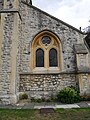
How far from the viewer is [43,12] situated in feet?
41.6

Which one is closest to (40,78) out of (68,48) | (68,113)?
(68,48)

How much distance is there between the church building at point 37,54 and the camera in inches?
403

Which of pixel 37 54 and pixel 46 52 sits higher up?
pixel 46 52

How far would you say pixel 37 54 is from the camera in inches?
495

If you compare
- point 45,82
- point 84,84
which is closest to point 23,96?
point 45,82

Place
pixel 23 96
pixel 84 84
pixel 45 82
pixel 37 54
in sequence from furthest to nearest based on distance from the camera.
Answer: pixel 37 54
pixel 45 82
pixel 23 96
pixel 84 84

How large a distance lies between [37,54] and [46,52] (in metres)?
0.71

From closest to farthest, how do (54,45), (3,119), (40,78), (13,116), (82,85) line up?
1. (3,119)
2. (13,116)
3. (82,85)
4. (40,78)
5. (54,45)

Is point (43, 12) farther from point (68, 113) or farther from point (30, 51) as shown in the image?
point (68, 113)

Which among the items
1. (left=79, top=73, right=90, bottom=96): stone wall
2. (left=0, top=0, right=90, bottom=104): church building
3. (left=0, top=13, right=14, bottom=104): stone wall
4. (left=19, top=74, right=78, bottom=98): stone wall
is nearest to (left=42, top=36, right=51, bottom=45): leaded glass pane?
(left=0, top=0, right=90, bottom=104): church building

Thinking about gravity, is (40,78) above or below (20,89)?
above

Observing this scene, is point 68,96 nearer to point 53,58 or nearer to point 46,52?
point 53,58

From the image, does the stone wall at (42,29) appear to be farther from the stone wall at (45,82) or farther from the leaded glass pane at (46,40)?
the stone wall at (45,82)

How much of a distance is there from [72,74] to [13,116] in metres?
6.27
